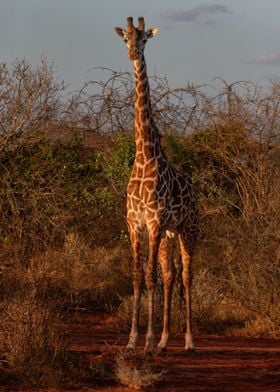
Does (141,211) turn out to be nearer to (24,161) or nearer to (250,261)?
(250,261)

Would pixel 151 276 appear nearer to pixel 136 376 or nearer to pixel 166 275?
pixel 166 275

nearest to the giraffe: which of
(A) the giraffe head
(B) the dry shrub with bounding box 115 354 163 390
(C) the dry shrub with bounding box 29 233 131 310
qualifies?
(A) the giraffe head

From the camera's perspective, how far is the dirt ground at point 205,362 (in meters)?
7.44

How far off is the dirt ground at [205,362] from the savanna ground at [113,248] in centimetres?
2

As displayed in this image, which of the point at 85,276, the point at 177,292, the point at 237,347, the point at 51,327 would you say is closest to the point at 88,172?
the point at 85,276

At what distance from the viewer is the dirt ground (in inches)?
293

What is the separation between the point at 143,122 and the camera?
31.8 feet

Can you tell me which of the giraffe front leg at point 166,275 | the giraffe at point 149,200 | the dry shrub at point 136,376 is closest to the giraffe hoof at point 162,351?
the giraffe at point 149,200

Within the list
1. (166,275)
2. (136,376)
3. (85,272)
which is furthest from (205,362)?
(85,272)

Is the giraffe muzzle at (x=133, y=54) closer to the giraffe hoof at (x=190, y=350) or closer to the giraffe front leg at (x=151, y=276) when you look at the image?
the giraffe front leg at (x=151, y=276)

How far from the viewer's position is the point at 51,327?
7785 mm

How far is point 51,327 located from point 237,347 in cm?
287

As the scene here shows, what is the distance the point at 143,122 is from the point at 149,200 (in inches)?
34.9

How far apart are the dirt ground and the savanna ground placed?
18mm
